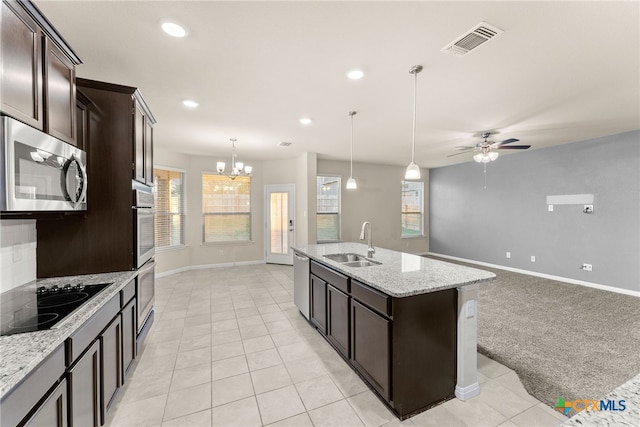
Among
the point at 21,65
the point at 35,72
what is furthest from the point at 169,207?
the point at 21,65

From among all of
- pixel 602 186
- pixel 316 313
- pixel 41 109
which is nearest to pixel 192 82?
pixel 41 109

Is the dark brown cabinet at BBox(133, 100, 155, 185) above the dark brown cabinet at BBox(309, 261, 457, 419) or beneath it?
above

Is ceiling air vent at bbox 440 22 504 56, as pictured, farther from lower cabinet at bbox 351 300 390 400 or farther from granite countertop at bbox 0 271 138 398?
granite countertop at bbox 0 271 138 398

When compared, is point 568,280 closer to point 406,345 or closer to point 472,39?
point 406,345

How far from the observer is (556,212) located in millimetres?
5375

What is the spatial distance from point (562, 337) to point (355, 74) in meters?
3.66

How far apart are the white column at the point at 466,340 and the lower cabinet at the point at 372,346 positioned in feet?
2.02

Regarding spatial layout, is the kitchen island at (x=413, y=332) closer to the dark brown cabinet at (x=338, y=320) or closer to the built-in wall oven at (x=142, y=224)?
the dark brown cabinet at (x=338, y=320)

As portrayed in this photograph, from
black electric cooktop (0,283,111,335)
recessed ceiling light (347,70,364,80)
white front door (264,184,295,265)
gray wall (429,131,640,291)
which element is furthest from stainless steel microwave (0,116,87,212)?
gray wall (429,131,640,291)

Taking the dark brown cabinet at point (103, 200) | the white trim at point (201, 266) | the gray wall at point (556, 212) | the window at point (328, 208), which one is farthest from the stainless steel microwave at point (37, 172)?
the gray wall at point (556, 212)

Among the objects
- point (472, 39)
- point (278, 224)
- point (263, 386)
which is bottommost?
point (263, 386)

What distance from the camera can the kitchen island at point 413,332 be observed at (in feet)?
6.03

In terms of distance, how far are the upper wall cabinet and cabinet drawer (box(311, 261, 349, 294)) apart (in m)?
2.25

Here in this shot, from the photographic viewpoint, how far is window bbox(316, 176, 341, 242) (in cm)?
688
